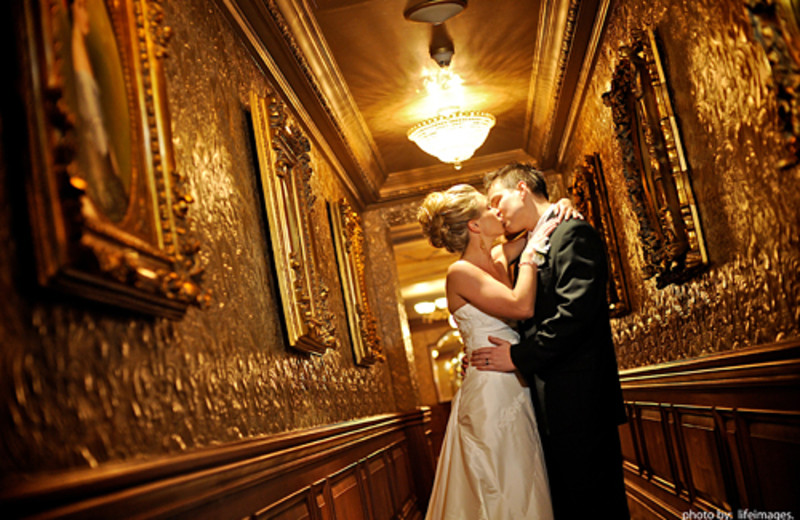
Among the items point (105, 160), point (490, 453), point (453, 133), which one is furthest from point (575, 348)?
point (453, 133)

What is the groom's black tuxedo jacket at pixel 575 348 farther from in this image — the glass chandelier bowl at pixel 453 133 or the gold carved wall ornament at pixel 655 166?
the glass chandelier bowl at pixel 453 133

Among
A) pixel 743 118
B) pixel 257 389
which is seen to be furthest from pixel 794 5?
pixel 257 389

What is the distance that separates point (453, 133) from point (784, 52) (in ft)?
14.0

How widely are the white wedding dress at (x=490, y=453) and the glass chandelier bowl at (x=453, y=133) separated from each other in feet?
9.64

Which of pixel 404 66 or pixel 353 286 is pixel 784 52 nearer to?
pixel 404 66

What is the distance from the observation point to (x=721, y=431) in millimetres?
3584

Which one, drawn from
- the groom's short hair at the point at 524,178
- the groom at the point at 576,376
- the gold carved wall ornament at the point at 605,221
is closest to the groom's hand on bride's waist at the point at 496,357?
the groom at the point at 576,376

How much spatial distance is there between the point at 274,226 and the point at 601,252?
5.42ft

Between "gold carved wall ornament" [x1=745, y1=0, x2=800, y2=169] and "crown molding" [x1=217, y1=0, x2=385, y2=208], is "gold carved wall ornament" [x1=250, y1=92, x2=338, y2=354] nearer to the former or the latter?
"crown molding" [x1=217, y1=0, x2=385, y2=208]

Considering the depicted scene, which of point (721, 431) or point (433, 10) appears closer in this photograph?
point (721, 431)

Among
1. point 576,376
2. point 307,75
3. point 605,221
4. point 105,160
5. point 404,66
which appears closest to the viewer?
point 105,160

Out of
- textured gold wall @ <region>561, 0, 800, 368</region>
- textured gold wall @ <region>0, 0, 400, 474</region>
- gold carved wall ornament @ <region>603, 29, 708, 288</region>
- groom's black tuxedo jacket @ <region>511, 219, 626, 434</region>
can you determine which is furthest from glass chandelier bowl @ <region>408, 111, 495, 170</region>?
groom's black tuxedo jacket @ <region>511, 219, 626, 434</region>

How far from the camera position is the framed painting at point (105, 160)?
1668 millimetres

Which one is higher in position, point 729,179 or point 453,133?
point 453,133
